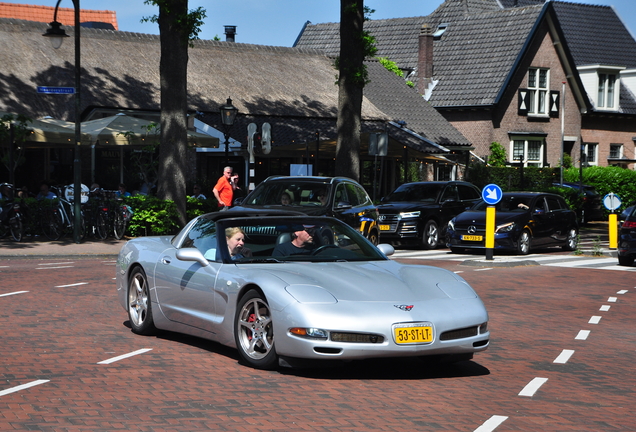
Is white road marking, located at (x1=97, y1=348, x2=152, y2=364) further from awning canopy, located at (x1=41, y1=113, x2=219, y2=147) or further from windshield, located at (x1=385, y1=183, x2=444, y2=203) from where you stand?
windshield, located at (x1=385, y1=183, x2=444, y2=203)

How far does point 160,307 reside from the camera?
9.16 m

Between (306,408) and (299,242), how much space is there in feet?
8.34

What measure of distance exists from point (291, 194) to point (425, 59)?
31.5 m

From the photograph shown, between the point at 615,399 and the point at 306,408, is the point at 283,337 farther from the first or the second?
the point at 615,399

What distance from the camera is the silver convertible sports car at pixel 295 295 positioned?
7.24 metres

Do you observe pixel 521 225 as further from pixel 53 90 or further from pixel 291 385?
pixel 291 385

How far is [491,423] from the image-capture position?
6133 mm

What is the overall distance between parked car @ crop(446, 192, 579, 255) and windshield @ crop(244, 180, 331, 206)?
5069mm

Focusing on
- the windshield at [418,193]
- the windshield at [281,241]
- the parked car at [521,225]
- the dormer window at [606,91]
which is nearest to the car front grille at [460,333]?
the windshield at [281,241]

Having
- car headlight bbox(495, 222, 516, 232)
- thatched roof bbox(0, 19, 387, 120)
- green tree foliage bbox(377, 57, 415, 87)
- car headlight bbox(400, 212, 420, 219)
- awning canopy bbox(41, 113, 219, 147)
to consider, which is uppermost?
green tree foliage bbox(377, 57, 415, 87)

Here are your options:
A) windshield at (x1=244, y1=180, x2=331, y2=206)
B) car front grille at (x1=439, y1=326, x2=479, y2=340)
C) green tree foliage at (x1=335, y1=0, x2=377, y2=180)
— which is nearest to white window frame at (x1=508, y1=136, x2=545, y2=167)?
green tree foliage at (x1=335, y1=0, x2=377, y2=180)

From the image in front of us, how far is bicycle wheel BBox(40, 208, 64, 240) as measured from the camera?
22625 mm

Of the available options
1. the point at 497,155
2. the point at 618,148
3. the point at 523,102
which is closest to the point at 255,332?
the point at 497,155

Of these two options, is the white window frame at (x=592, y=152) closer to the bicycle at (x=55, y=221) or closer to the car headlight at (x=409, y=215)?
the car headlight at (x=409, y=215)
